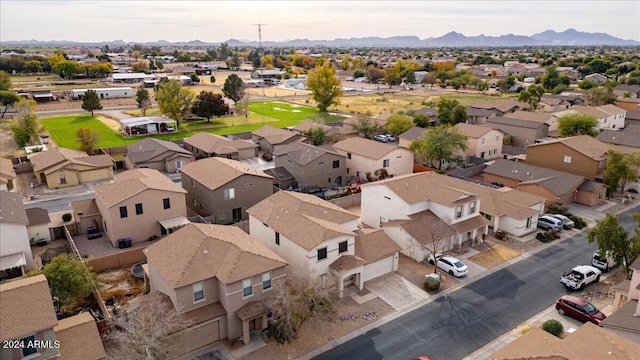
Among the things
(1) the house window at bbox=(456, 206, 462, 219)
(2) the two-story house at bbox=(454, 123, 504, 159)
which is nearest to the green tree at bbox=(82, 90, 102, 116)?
(2) the two-story house at bbox=(454, 123, 504, 159)

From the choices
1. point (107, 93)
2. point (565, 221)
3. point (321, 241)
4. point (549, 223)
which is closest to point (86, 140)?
point (321, 241)

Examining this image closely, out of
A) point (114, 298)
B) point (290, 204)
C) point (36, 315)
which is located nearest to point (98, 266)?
point (114, 298)

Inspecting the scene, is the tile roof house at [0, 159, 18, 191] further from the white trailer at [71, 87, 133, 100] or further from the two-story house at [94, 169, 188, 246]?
the white trailer at [71, 87, 133, 100]

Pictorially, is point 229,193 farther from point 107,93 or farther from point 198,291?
point 107,93

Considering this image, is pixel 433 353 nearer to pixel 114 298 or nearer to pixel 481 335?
pixel 481 335

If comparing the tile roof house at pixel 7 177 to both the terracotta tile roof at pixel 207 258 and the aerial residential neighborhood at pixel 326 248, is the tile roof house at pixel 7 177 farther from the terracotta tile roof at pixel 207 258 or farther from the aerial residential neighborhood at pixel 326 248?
the terracotta tile roof at pixel 207 258
